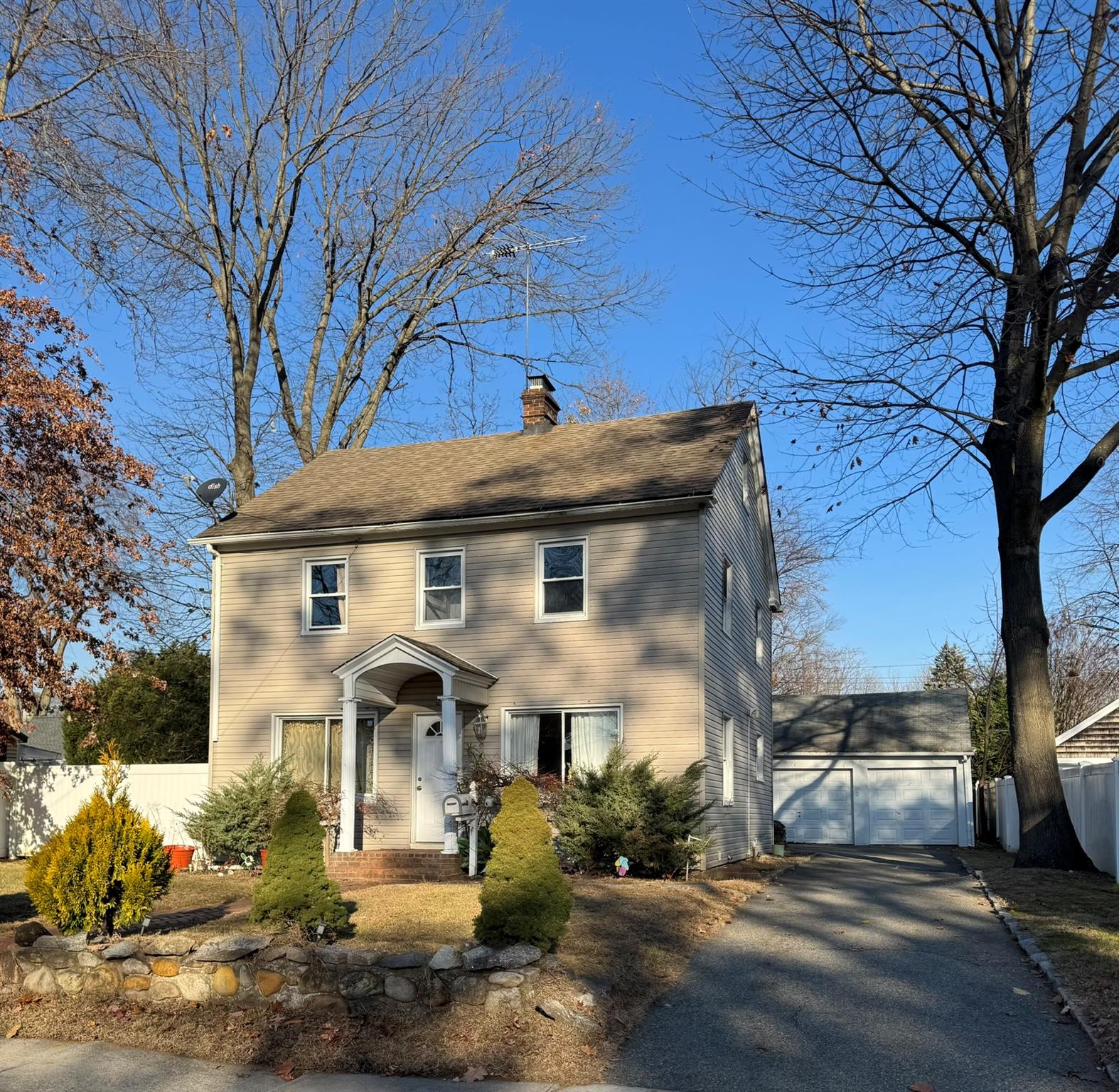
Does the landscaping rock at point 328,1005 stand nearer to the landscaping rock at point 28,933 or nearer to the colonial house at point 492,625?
A: the landscaping rock at point 28,933

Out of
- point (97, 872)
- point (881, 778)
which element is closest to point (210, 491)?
point (97, 872)

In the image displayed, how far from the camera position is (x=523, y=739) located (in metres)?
17.7

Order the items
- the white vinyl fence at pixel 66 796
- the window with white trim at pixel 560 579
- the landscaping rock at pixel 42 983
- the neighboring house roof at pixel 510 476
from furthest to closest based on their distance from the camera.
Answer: the white vinyl fence at pixel 66 796, the neighboring house roof at pixel 510 476, the window with white trim at pixel 560 579, the landscaping rock at pixel 42 983

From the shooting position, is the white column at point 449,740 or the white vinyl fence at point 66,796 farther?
the white vinyl fence at point 66,796

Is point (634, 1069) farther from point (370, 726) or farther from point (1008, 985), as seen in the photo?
point (370, 726)

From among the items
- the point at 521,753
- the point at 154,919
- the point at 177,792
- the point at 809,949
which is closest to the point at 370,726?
the point at 521,753

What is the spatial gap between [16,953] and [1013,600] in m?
14.5

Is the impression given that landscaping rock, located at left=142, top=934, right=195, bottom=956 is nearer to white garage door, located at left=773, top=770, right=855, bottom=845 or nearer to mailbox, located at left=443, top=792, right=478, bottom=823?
mailbox, located at left=443, top=792, right=478, bottom=823

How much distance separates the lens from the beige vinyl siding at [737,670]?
1739cm

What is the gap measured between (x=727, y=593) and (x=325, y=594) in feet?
22.4

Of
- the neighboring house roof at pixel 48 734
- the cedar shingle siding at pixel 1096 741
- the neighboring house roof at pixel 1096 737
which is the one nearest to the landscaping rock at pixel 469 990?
the neighboring house roof at pixel 1096 737

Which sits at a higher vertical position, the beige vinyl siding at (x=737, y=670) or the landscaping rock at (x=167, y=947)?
the beige vinyl siding at (x=737, y=670)

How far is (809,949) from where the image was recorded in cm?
1059

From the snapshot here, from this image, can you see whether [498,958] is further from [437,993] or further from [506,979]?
[437,993]
